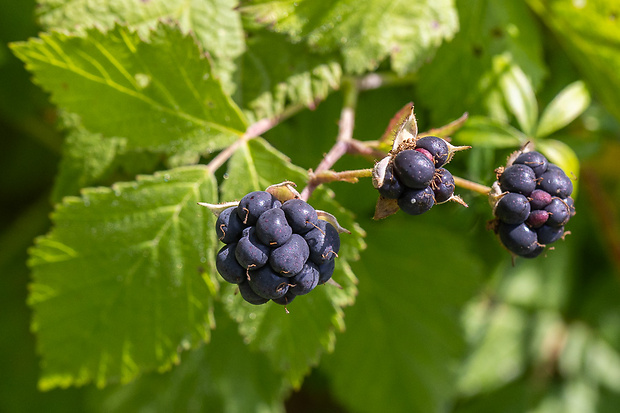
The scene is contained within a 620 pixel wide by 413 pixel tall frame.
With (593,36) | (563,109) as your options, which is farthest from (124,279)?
(593,36)

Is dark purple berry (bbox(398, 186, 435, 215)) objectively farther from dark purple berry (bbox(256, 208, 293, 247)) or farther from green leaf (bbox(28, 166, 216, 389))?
green leaf (bbox(28, 166, 216, 389))

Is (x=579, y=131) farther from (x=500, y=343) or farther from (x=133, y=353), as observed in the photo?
(x=133, y=353)

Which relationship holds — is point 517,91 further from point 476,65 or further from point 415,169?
point 415,169

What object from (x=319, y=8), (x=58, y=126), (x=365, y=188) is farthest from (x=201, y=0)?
(x=365, y=188)

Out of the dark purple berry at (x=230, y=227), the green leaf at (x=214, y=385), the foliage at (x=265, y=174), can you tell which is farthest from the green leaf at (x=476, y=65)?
the green leaf at (x=214, y=385)

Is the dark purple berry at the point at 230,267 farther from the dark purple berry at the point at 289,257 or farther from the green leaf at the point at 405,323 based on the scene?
the green leaf at the point at 405,323
